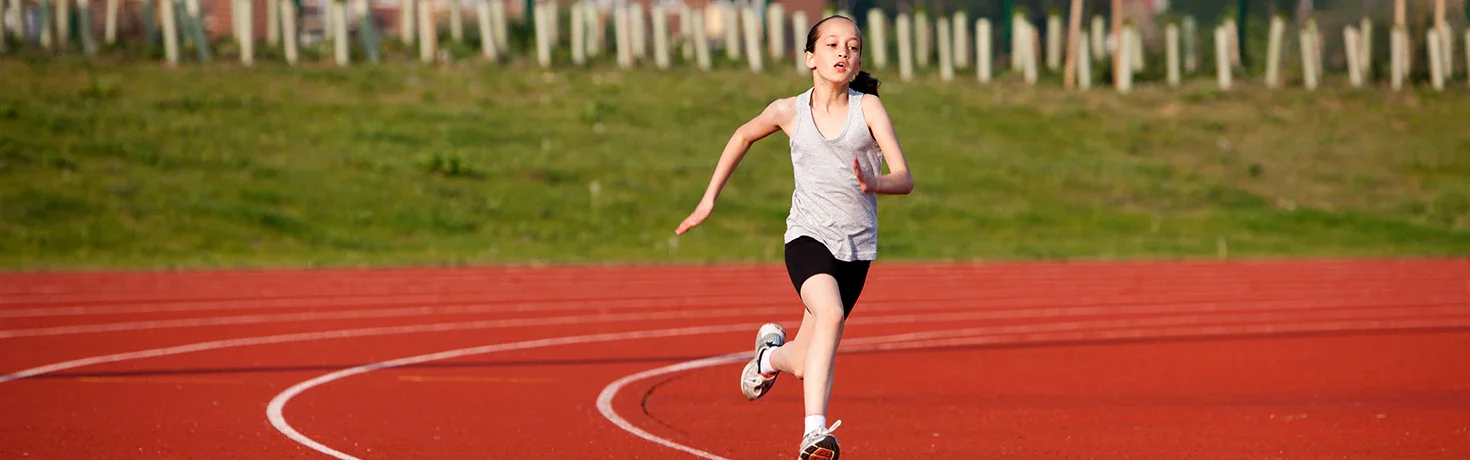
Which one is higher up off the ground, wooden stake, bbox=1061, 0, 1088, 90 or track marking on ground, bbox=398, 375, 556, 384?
wooden stake, bbox=1061, 0, 1088, 90

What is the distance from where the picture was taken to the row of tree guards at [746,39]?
29.9m

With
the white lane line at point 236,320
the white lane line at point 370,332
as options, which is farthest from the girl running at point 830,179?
the white lane line at point 236,320

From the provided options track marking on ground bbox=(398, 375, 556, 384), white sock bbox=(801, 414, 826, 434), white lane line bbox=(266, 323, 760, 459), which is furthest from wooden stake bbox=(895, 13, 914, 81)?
white sock bbox=(801, 414, 826, 434)

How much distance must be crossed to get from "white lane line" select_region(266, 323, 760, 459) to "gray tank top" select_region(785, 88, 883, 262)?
1992 mm

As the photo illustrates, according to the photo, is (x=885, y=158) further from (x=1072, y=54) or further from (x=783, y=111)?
(x=1072, y=54)

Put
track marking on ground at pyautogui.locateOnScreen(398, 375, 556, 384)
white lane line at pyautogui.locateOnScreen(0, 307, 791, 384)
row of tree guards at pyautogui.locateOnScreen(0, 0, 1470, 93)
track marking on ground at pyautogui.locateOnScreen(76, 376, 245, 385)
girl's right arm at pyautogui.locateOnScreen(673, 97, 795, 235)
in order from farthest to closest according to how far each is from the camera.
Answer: row of tree guards at pyautogui.locateOnScreen(0, 0, 1470, 93)
white lane line at pyautogui.locateOnScreen(0, 307, 791, 384)
track marking on ground at pyautogui.locateOnScreen(398, 375, 556, 384)
track marking on ground at pyautogui.locateOnScreen(76, 376, 245, 385)
girl's right arm at pyautogui.locateOnScreen(673, 97, 795, 235)

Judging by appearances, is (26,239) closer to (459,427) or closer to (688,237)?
(688,237)

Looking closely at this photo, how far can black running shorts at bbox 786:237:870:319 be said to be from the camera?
5.68 metres

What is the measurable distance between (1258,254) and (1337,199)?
5.57 m

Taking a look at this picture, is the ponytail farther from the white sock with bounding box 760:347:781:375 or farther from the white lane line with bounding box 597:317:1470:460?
the white lane line with bounding box 597:317:1470:460

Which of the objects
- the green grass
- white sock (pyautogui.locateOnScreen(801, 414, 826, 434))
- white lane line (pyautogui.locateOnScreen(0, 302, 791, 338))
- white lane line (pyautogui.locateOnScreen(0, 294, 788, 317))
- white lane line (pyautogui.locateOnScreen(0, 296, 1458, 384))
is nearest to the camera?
white sock (pyautogui.locateOnScreen(801, 414, 826, 434))

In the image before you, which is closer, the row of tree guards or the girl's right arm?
the girl's right arm

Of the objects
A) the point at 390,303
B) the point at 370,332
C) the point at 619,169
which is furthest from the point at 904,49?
the point at 370,332

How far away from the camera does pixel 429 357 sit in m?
10.2
